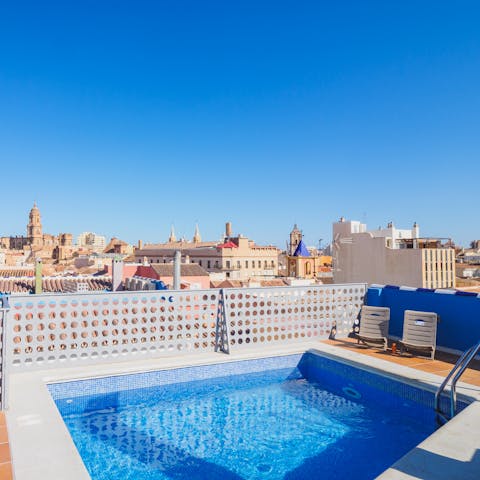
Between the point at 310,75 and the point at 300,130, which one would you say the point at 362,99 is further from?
the point at 300,130

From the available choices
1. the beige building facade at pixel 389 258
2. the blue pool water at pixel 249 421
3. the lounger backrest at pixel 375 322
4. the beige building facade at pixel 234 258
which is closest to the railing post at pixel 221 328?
the blue pool water at pixel 249 421

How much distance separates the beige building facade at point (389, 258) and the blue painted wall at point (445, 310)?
1683cm

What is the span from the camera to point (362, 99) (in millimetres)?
18859

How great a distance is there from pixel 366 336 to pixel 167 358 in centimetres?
272

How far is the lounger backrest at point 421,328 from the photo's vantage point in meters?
5.28

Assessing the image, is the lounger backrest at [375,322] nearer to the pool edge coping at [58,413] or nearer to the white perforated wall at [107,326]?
the pool edge coping at [58,413]

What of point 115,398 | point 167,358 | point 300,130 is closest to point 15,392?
point 115,398

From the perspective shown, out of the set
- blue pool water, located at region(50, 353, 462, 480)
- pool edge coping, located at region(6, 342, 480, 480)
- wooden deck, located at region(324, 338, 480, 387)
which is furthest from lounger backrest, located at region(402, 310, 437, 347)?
blue pool water, located at region(50, 353, 462, 480)

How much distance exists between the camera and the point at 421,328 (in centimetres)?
538

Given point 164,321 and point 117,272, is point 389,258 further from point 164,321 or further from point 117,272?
point 164,321

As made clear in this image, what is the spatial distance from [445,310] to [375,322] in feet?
3.02

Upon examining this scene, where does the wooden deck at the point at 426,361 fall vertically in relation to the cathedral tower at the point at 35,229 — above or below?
below

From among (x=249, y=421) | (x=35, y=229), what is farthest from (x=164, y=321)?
(x=35, y=229)

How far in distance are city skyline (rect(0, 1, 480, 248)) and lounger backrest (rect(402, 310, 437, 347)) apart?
312 inches
